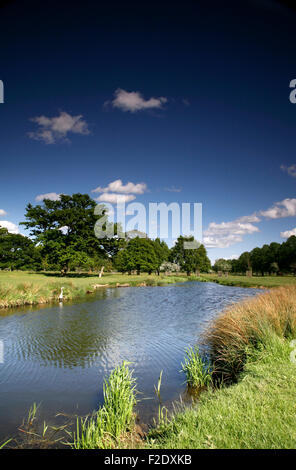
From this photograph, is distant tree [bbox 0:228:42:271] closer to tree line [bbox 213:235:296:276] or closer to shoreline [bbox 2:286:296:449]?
shoreline [bbox 2:286:296:449]

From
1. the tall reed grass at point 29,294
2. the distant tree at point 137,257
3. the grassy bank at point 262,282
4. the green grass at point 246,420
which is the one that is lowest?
the grassy bank at point 262,282

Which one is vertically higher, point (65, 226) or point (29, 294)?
point (65, 226)

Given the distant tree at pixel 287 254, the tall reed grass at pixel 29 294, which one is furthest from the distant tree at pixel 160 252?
the tall reed grass at pixel 29 294

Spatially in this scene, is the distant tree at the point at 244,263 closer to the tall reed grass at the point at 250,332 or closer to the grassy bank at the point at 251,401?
the tall reed grass at the point at 250,332

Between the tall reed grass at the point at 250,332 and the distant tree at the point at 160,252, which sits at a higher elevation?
the distant tree at the point at 160,252

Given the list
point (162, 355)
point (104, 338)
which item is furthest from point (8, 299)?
point (162, 355)

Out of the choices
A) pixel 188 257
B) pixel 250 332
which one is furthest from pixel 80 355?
pixel 188 257

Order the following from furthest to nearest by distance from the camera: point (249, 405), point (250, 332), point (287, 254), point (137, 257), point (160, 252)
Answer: point (160, 252), point (137, 257), point (287, 254), point (250, 332), point (249, 405)

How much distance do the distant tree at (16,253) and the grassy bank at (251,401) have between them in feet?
198

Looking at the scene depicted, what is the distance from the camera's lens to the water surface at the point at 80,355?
595 centimetres

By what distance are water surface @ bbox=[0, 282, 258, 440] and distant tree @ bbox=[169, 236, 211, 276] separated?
65165 millimetres

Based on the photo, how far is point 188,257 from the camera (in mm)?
81688

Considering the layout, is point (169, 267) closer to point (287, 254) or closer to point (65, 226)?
point (287, 254)

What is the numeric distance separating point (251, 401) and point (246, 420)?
0.55 metres
